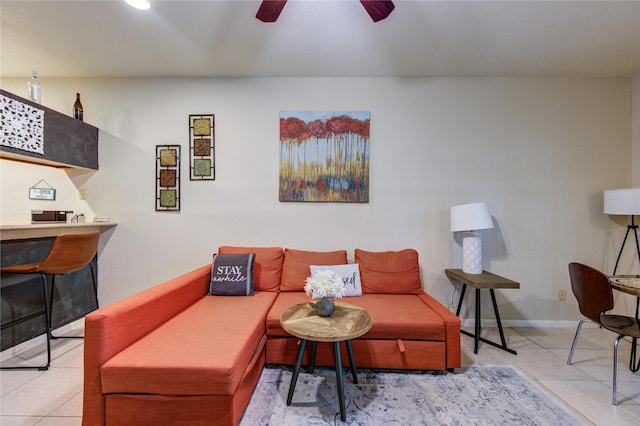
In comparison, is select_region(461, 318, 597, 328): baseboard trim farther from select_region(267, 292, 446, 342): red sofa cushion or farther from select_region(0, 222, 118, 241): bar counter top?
select_region(0, 222, 118, 241): bar counter top

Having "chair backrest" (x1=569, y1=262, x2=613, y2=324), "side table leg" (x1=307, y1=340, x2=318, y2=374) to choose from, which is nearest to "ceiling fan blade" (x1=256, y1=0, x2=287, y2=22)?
"side table leg" (x1=307, y1=340, x2=318, y2=374)

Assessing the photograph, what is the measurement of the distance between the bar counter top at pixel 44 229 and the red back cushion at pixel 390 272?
2.74 meters

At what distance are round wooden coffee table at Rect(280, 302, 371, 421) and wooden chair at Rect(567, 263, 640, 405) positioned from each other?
1619 mm

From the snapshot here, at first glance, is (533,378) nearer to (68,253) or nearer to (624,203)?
(624,203)

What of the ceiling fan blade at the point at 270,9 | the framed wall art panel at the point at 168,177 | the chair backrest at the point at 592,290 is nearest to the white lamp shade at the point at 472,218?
the chair backrest at the point at 592,290

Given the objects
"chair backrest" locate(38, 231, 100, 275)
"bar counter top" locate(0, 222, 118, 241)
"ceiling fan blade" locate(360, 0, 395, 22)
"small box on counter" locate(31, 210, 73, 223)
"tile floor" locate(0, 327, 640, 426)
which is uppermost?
"ceiling fan blade" locate(360, 0, 395, 22)

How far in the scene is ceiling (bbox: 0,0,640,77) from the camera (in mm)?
1894

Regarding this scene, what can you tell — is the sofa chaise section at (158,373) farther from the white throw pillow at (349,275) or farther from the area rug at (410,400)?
the white throw pillow at (349,275)

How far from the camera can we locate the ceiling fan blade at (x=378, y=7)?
143cm

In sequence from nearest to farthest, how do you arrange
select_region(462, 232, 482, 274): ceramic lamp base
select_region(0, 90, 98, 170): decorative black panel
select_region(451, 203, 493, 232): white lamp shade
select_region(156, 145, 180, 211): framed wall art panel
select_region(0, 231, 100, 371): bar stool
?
1. select_region(0, 231, 100, 371): bar stool
2. select_region(0, 90, 98, 170): decorative black panel
3. select_region(451, 203, 493, 232): white lamp shade
4. select_region(462, 232, 482, 274): ceramic lamp base
5. select_region(156, 145, 180, 211): framed wall art panel

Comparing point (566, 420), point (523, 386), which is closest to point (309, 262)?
point (523, 386)

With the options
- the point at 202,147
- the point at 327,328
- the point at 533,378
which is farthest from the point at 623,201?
the point at 202,147

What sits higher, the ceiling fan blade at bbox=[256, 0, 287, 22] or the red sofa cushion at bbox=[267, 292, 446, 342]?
the ceiling fan blade at bbox=[256, 0, 287, 22]

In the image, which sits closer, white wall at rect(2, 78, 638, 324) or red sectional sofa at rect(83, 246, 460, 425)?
red sectional sofa at rect(83, 246, 460, 425)
